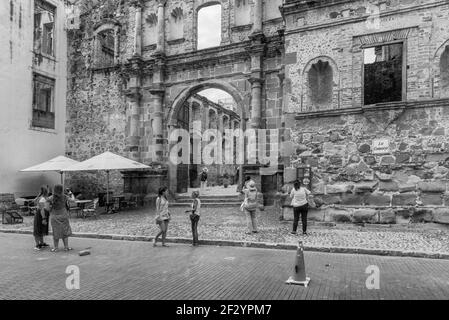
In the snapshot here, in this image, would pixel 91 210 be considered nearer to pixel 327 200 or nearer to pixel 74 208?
pixel 74 208

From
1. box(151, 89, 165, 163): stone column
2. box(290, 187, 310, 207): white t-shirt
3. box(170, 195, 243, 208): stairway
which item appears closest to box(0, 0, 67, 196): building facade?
box(151, 89, 165, 163): stone column

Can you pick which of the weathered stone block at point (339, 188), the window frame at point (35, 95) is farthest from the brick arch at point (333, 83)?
the window frame at point (35, 95)

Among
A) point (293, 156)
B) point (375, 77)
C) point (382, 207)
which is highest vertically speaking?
point (375, 77)

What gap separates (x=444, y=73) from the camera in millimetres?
10664

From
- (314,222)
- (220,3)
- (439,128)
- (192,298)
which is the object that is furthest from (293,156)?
(220,3)

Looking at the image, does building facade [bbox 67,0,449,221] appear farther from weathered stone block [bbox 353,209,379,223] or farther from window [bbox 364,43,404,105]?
weathered stone block [bbox 353,209,379,223]

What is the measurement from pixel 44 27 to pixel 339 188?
16737 millimetres

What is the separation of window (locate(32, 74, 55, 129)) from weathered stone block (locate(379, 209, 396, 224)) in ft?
52.0

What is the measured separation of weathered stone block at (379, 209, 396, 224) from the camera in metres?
10.7

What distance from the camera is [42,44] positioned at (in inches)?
784

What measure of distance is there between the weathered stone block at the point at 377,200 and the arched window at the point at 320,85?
2918mm

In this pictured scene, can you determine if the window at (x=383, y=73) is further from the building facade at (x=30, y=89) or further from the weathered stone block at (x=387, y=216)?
the building facade at (x=30, y=89)

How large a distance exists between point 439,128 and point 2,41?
17.2m

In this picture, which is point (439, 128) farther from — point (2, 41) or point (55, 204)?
point (2, 41)
